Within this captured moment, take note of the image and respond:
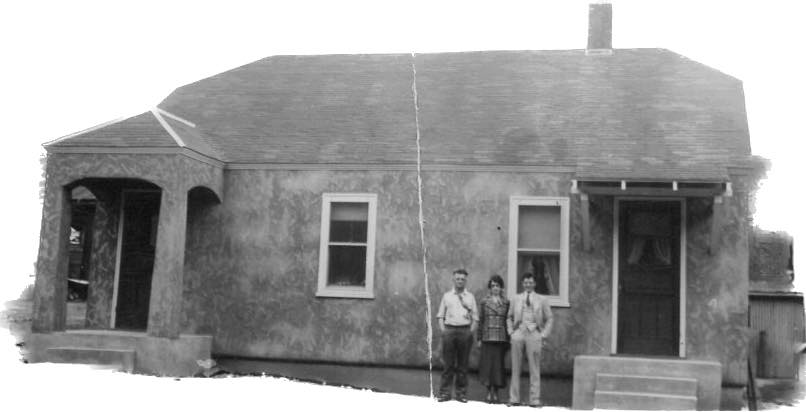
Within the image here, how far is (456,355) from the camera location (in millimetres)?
12352

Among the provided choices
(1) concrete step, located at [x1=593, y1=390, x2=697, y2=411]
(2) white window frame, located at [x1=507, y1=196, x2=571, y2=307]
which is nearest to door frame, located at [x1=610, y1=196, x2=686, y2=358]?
(2) white window frame, located at [x1=507, y1=196, x2=571, y2=307]

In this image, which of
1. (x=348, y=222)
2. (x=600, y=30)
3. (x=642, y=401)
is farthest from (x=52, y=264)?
(x=600, y=30)

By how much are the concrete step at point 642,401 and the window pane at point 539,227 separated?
2.62 meters

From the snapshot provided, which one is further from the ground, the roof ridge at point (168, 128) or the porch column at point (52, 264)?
the roof ridge at point (168, 128)

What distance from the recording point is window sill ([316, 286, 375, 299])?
46.8 ft

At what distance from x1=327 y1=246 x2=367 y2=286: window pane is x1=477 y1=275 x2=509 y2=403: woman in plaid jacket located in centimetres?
270

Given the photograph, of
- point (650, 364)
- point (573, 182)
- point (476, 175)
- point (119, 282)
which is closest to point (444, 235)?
point (476, 175)

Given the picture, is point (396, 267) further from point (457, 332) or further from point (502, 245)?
point (457, 332)

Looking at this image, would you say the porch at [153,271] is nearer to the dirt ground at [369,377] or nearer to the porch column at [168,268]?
the porch column at [168,268]

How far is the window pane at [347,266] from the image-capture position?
14508mm

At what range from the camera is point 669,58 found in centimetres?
1611

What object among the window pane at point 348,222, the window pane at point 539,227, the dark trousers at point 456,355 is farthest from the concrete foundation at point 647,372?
the window pane at point 348,222

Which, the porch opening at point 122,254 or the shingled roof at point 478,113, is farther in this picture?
the porch opening at point 122,254

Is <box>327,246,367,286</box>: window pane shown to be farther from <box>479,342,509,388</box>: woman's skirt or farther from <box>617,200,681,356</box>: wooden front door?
<box>617,200,681,356</box>: wooden front door
